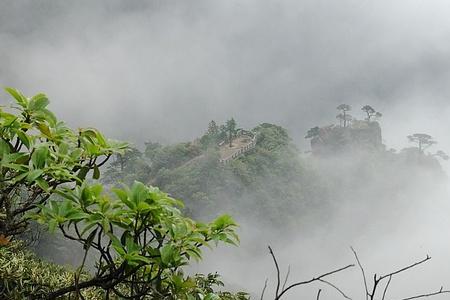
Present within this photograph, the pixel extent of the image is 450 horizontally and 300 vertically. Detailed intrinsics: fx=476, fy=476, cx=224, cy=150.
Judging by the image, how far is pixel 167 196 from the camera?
72 centimetres

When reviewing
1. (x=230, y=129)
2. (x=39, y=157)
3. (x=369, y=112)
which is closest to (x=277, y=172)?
(x=230, y=129)

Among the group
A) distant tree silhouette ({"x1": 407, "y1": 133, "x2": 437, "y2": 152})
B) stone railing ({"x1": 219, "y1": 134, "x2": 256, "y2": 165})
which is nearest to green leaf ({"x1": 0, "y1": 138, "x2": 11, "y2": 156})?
stone railing ({"x1": 219, "y1": 134, "x2": 256, "y2": 165})

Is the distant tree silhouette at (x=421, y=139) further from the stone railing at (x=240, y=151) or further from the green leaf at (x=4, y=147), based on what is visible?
the green leaf at (x=4, y=147)

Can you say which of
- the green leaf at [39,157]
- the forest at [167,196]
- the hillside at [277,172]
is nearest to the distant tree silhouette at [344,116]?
the forest at [167,196]

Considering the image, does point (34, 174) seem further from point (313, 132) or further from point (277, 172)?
point (313, 132)

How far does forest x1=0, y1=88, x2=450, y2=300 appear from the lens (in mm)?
703

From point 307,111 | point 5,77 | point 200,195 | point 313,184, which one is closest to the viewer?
point 200,195

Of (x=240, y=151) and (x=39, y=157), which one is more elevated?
(x=240, y=151)

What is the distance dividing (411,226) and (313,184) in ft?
41.0

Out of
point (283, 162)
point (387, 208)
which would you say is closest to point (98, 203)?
point (283, 162)

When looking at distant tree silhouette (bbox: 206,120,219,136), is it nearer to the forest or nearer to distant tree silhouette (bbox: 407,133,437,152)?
the forest

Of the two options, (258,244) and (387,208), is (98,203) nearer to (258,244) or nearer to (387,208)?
(258,244)

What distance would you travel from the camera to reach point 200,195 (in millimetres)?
29078

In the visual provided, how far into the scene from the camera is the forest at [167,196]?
0.70 meters
